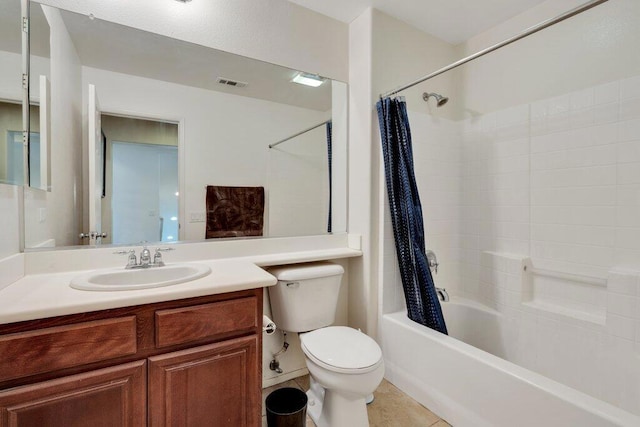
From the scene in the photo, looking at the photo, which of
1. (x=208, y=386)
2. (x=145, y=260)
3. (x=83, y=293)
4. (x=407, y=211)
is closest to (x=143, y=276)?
(x=145, y=260)

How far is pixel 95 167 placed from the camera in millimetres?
1453

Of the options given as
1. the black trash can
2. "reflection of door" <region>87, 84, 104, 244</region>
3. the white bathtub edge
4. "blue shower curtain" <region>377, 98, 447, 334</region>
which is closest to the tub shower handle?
"blue shower curtain" <region>377, 98, 447, 334</region>

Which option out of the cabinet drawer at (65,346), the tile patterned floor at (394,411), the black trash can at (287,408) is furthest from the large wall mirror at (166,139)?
the tile patterned floor at (394,411)

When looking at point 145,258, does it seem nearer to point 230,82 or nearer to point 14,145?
point 14,145

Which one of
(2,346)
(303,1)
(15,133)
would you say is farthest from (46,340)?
(303,1)

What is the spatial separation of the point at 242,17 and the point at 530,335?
2.60 metres

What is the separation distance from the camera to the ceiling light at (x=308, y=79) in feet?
6.51

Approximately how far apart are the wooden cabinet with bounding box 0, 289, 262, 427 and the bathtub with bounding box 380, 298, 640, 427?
96 cm

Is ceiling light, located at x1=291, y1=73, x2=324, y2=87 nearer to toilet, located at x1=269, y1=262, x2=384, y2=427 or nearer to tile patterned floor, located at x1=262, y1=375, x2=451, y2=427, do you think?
toilet, located at x1=269, y1=262, x2=384, y2=427

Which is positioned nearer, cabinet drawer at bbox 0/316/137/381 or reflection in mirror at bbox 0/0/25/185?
cabinet drawer at bbox 0/316/137/381

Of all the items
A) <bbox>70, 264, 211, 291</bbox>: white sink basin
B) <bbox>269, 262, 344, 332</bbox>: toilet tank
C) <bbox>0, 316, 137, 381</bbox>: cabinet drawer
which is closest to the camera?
<bbox>0, 316, 137, 381</bbox>: cabinet drawer

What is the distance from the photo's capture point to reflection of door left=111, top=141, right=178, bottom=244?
150 cm

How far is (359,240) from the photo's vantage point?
2072mm

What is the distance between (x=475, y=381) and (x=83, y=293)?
1690mm
